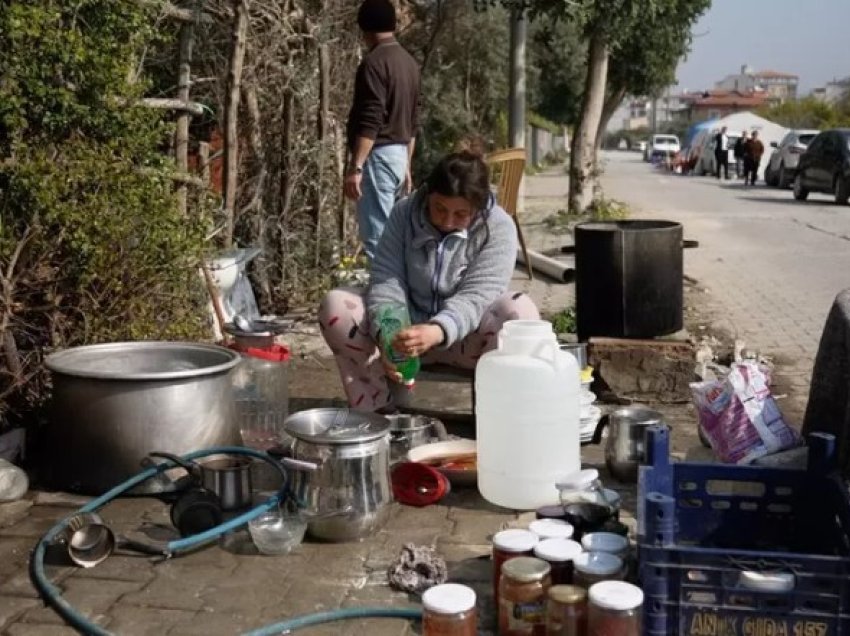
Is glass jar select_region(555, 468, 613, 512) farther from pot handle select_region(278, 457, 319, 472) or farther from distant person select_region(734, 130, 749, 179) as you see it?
distant person select_region(734, 130, 749, 179)

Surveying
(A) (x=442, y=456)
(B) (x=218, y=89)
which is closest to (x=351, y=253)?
(B) (x=218, y=89)

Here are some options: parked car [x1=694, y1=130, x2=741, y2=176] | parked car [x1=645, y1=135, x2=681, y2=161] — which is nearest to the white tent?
parked car [x1=645, y1=135, x2=681, y2=161]

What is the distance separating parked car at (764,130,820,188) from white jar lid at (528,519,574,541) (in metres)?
24.9

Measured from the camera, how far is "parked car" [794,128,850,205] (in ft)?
66.2

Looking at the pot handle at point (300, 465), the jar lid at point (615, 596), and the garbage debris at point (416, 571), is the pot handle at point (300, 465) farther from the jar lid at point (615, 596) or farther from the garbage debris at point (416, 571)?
the jar lid at point (615, 596)

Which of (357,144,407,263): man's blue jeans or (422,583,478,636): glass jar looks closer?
(422,583,478,636): glass jar

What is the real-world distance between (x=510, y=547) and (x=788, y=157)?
85.8 feet

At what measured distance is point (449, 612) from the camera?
2482mm

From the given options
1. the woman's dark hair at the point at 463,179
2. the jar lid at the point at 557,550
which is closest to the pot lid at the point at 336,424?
the jar lid at the point at 557,550

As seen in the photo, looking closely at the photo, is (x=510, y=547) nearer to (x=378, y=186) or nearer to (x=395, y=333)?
(x=395, y=333)

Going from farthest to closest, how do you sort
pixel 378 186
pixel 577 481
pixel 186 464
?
pixel 378 186 < pixel 186 464 < pixel 577 481

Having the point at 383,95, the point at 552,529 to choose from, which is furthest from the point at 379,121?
the point at 552,529

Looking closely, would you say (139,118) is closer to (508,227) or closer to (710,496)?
(508,227)

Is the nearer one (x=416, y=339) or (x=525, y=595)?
(x=525, y=595)
